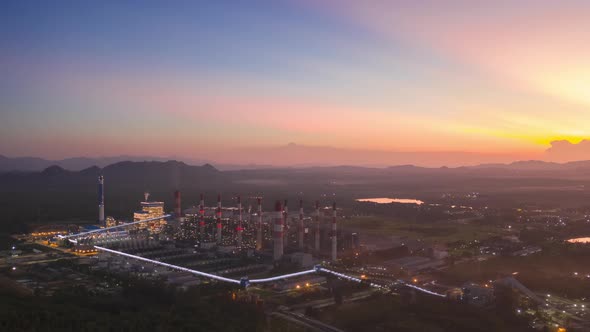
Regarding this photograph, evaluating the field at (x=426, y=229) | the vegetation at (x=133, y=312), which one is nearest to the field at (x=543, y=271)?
the field at (x=426, y=229)

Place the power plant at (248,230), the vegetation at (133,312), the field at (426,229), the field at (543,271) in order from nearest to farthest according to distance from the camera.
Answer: the vegetation at (133,312) → the field at (543,271) → the power plant at (248,230) → the field at (426,229)

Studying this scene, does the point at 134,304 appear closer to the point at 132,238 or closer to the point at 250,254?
the point at 250,254

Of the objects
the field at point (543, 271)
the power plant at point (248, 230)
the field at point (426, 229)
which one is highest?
the power plant at point (248, 230)

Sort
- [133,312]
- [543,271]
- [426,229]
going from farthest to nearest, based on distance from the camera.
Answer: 1. [426,229]
2. [543,271]
3. [133,312]

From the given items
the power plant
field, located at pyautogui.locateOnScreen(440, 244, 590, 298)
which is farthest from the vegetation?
field, located at pyautogui.locateOnScreen(440, 244, 590, 298)

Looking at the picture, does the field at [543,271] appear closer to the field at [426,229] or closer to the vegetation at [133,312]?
the field at [426,229]

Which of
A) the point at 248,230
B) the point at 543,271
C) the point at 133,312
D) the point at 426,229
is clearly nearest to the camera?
the point at 133,312

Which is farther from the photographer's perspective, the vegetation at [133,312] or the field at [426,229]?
the field at [426,229]

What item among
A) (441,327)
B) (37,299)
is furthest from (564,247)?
(37,299)

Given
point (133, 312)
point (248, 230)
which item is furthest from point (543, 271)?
point (133, 312)

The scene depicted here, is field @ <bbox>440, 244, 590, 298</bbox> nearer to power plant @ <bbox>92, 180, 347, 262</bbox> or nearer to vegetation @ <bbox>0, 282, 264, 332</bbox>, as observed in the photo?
power plant @ <bbox>92, 180, 347, 262</bbox>

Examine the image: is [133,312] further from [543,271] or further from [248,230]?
[543,271]

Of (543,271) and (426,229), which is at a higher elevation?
(426,229)
